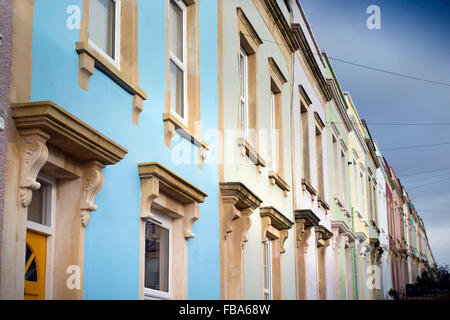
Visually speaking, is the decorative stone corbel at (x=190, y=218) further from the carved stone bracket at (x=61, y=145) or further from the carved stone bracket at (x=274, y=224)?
the carved stone bracket at (x=274, y=224)

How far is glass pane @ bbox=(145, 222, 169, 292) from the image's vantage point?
27.7 feet

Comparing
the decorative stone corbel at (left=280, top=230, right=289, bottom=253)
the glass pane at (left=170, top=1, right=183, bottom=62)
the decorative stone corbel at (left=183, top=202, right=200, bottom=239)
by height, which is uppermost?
the glass pane at (left=170, top=1, right=183, bottom=62)

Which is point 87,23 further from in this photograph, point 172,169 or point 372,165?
point 372,165

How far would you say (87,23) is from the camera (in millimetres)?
6879

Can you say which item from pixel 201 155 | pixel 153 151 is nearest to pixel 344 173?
pixel 201 155

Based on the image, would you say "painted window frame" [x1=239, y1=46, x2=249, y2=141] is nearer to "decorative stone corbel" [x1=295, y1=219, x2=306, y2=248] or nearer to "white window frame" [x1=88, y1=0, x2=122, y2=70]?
"decorative stone corbel" [x1=295, y1=219, x2=306, y2=248]

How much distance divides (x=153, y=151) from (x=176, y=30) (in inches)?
91.9

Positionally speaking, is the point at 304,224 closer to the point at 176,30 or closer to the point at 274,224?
the point at 274,224

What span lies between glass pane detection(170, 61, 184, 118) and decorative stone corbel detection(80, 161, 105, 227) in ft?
9.36

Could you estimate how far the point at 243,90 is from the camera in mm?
12836

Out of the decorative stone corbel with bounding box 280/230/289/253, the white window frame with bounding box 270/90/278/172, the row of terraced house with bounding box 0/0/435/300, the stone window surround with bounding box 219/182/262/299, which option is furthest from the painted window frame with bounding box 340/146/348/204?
the stone window surround with bounding box 219/182/262/299

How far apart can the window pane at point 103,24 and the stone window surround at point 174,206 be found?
134 centimetres
